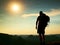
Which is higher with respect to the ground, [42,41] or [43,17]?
[43,17]

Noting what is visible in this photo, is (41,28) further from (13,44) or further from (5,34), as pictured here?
(5,34)

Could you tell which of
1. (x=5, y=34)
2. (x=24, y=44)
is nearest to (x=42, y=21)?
(x=24, y=44)

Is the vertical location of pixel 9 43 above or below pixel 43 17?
below

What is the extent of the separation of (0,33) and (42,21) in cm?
826

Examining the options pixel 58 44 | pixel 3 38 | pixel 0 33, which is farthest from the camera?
pixel 0 33

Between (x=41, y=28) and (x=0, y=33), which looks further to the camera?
(x=0, y=33)

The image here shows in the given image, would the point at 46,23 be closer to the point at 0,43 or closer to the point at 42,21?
the point at 42,21

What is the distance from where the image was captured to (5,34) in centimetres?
2172

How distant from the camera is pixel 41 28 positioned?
558 inches

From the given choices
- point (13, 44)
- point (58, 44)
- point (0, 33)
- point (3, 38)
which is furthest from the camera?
point (0, 33)

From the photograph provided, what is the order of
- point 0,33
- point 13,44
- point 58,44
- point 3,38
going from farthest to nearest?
point 0,33 < point 3,38 < point 13,44 < point 58,44

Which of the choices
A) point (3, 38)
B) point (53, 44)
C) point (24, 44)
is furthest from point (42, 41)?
point (3, 38)

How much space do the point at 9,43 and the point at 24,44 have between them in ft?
4.13

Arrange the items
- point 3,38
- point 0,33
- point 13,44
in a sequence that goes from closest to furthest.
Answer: point 13,44 → point 3,38 → point 0,33
